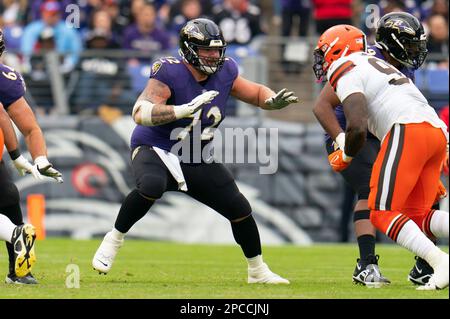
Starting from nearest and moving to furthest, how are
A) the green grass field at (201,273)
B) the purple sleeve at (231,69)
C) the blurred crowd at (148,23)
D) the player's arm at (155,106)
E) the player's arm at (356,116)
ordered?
the green grass field at (201,273)
the player's arm at (356,116)
the player's arm at (155,106)
the purple sleeve at (231,69)
the blurred crowd at (148,23)

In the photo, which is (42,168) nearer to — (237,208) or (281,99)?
(237,208)

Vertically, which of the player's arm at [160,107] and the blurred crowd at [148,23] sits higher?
the player's arm at [160,107]

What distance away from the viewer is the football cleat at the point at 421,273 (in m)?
7.66

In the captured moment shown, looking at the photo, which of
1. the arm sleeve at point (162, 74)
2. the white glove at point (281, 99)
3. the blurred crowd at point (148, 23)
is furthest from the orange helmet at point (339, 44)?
the blurred crowd at point (148, 23)

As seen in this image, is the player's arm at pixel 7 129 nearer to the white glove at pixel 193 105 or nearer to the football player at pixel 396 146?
the white glove at pixel 193 105

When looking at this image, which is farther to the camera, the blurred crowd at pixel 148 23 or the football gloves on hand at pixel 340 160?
the blurred crowd at pixel 148 23

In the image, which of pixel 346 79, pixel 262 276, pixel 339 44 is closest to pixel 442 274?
pixel 346 79

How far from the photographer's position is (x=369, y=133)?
7.96 metres

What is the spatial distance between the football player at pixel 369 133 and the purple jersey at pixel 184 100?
2.22 feet

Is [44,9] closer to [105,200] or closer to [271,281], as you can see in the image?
[105,200]

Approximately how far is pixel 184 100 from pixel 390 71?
1498 millimetres

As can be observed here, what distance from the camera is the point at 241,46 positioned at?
1485 cm

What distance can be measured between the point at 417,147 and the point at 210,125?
1661mm
